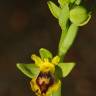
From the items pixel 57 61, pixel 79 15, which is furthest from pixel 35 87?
pixel 79 15

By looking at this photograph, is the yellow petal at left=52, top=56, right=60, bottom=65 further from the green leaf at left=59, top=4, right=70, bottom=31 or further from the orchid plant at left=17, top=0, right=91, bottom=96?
the green leaf at left=59, top=4, right=70, bottom=31

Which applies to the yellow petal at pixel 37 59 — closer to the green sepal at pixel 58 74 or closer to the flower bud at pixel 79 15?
the green sepal at pixel 58 74

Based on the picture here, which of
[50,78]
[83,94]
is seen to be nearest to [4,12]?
[83,94]

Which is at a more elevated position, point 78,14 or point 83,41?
point 78,14

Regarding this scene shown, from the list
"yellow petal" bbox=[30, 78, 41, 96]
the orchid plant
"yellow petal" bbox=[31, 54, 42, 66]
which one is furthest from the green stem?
"yellow petal" bbox=[30, 78, 41, 96]

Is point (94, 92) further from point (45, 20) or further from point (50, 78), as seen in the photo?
point (50, 78)

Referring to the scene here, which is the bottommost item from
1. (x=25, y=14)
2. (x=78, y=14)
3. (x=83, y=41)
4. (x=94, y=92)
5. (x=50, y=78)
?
(x=94, y=92)

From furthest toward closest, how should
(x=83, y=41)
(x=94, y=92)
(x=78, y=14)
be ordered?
(x=83, y=41), (x=94, y=92), (x=78, y=14)
